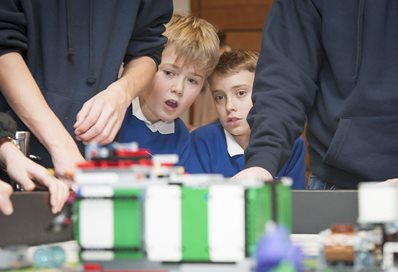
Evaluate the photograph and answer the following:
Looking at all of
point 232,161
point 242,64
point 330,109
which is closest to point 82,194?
point 330,109

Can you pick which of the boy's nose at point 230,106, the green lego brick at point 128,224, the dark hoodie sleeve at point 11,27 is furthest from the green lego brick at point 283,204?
the boy's nose at point 230,106

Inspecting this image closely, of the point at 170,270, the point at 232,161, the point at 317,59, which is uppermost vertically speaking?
the point at 317,59

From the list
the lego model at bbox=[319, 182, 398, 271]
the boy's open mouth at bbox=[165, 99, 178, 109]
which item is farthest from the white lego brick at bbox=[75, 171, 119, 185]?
the boy's open mouth at bbox=[165, 99, 178, 109]

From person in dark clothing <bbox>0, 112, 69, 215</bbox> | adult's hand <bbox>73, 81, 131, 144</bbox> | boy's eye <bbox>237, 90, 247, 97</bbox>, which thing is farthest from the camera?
boy's eye <bbox>237, 90, 247, 97</bbox>

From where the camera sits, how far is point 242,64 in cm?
247

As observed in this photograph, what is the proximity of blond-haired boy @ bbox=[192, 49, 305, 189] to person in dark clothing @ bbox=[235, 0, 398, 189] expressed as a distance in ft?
1.77

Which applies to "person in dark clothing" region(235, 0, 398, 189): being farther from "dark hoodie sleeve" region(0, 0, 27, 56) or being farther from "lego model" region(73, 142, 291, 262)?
"lego model" region(73, 142, 291, 262)

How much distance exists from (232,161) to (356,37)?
802 mm

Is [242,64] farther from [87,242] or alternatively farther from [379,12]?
[87,242]

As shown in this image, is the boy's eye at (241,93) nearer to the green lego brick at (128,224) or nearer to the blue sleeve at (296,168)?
the blue sleeve at (296,168)

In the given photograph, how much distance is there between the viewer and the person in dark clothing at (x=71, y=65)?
1.53m

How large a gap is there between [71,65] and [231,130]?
2.61 feet

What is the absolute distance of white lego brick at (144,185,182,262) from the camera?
0.86 metres

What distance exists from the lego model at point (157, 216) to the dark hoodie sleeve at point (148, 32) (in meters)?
0.97
